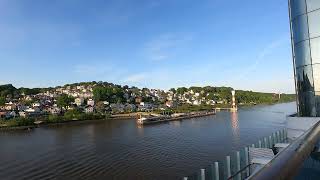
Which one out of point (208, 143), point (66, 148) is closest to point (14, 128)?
point (66, 148)

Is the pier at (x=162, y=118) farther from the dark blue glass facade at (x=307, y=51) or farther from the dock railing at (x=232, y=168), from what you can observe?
the dock railing at (x=232, y=168)

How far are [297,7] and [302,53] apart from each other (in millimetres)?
2271

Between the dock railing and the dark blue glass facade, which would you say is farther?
the dark blue glass facade

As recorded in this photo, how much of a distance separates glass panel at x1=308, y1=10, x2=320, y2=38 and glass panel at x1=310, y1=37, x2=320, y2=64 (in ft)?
0.90

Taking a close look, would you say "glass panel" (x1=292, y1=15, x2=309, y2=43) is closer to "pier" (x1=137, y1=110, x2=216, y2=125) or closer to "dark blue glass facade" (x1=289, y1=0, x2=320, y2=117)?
"dark blue glass facade" (x1=289, y1=0, x2=320, y2=117)

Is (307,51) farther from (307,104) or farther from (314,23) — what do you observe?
(307,104)

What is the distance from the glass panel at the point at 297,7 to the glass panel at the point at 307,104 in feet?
12.9

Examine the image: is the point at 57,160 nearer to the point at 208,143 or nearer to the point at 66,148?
the point at 66,148

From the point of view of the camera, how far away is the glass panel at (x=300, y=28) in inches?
628

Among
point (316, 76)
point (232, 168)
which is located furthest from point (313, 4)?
point (232, 168)

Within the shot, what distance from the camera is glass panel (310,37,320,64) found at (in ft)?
50.8

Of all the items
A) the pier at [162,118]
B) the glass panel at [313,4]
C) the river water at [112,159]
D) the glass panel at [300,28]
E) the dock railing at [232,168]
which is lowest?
the river water at [112,159]

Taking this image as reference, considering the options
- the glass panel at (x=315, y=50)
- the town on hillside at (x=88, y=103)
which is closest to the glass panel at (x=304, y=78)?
the glass panel at (x=315, y=50)

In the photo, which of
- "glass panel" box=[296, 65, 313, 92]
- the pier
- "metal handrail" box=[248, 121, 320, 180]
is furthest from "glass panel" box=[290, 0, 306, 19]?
the pier
